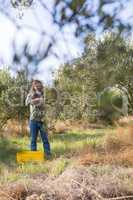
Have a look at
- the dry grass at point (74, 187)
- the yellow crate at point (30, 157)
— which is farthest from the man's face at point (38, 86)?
the dry grass at point (74, 187)

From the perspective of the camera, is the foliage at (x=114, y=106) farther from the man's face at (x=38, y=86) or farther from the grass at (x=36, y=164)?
the man's face at (x=38, y=86)

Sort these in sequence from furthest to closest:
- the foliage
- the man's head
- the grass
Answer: the foliage → the man's head → the grass

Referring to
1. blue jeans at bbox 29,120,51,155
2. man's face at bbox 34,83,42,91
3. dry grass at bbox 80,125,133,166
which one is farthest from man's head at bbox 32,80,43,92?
dry grass at bbox 80,125,133,166

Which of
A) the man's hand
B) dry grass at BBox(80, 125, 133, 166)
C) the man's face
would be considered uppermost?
the man's face

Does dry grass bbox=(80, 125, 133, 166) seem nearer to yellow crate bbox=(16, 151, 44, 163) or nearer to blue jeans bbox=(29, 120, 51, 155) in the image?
yellow crate bbox=(16, 151, 44, 163)

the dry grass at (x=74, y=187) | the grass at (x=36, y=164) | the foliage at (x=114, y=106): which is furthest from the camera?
the foliage at (x=114, y=106)

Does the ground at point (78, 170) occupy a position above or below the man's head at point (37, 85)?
below

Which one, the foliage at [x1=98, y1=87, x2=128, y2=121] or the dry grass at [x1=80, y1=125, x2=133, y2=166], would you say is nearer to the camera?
the dry grass at [x1=80, y1=125, x2=133, y2=166]

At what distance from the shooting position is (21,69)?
18.1 m

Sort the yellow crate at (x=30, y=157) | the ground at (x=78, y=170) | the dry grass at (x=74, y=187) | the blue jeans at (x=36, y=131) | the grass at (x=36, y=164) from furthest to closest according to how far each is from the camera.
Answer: the blue jeans at (x=36, y=131), the yellow crate at (x=30, y=157), the grass at (x=36, y=164), the ground at (x=78, y=170), the dry grass at (x=74, y=187)

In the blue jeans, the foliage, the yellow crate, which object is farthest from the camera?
the foliage

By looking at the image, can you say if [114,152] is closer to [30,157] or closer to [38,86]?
[30,157]

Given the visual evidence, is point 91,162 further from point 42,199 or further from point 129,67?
point 129,67

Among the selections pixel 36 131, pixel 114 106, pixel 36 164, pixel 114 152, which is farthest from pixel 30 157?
pixel 114 106
